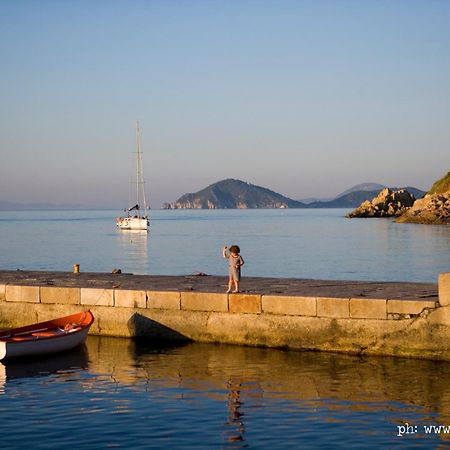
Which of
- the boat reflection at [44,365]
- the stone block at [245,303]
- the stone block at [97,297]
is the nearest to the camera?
the boat reflection at [44,365]

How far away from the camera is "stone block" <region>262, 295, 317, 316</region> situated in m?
20.8

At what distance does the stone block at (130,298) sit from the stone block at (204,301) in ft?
4.25

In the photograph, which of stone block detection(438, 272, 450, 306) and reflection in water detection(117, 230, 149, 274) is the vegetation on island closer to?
reflection in water detection(117, 230, 149, 274)

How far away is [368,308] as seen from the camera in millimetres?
19953

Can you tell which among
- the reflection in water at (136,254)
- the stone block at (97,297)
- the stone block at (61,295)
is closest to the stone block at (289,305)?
the stone block at (97,297)

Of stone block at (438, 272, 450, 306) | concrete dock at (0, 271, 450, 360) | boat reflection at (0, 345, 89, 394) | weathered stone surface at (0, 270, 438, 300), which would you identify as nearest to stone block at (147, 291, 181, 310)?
concrete dock at (0, 271, 450, 360)

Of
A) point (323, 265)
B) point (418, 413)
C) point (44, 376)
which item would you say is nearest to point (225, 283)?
point (44, 376)

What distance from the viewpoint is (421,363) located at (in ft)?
62.8

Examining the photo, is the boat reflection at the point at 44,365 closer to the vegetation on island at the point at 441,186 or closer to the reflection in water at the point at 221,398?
the reflection in water at the point at 221,398

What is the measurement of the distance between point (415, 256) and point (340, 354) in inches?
2134

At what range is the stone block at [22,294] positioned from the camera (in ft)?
82.9

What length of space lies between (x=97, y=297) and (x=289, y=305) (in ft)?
20.2

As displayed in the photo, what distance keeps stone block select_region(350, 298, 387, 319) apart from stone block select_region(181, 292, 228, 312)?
357 cm

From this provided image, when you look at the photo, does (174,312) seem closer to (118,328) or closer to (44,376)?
(118,328)
